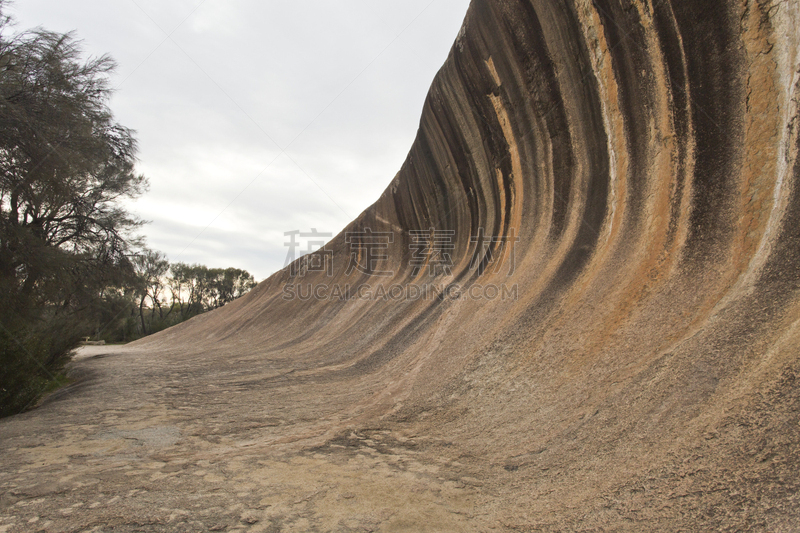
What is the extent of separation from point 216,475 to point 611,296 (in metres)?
2.83

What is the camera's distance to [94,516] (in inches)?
Answer: 65.3

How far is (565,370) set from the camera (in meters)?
2.88

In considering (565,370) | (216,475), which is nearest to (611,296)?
(565,370)

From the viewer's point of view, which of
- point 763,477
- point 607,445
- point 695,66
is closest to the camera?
point 763,477

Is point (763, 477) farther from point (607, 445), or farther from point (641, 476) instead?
point (607, 445)

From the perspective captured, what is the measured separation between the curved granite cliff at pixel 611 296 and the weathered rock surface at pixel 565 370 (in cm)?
1

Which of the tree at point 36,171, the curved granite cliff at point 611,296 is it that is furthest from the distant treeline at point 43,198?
→ the curved granite cliff at point 611,296

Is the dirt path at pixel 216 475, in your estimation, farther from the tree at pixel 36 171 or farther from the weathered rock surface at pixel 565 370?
the tree at pixel 36 171

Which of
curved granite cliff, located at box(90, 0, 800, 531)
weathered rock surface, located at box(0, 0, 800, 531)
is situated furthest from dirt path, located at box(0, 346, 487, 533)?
curved granite cliff, located at box(90, 0, 800, 531)

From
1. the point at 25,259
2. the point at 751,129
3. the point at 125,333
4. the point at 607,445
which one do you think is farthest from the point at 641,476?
the point at 125,333

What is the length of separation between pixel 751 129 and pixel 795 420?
2030mm

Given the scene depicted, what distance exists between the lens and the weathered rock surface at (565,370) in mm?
1685

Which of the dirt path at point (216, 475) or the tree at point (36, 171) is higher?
the tree at point (36, 171)

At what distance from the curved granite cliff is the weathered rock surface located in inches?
0.6
